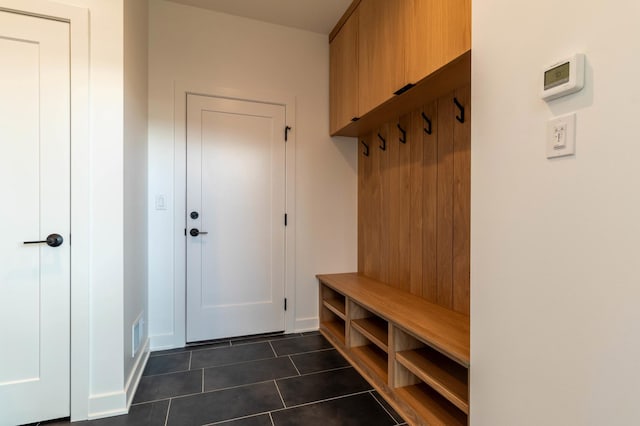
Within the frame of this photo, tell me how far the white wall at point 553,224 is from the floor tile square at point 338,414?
0.62m

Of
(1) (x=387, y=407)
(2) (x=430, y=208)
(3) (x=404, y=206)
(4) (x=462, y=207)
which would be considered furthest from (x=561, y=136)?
(1) (x=387, y=407)

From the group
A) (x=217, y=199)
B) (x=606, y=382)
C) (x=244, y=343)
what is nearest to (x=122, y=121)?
(x=217, y=199)

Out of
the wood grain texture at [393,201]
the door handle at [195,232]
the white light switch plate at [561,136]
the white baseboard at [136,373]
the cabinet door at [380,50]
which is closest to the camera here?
the white light switch plate at [561,136]

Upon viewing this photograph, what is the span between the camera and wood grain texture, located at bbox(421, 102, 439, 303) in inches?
81.6

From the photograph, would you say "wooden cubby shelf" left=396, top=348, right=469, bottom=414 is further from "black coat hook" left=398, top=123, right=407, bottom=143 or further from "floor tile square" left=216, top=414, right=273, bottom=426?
"black coat hook" left=398, top=123, right=407, bottom=143

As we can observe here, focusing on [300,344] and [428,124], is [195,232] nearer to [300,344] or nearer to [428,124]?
[300,344]

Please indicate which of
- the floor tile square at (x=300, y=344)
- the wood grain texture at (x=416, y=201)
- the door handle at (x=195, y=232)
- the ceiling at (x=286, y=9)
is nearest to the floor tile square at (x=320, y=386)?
the floor tile square at (x=300, y=344)

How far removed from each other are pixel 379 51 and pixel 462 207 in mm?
1187

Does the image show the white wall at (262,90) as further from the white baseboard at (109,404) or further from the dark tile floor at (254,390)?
the white baseboard at (109,404)

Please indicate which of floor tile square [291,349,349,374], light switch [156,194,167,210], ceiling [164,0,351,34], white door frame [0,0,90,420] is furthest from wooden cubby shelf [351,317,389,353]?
ceiling [164,0,351,34]

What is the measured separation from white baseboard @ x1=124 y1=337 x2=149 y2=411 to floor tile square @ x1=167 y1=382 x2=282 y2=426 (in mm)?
260

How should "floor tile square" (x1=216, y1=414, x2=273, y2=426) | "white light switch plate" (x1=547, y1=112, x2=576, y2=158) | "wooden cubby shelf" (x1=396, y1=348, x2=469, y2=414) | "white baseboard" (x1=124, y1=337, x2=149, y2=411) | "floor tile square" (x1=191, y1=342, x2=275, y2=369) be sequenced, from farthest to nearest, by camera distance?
"floor tile square" (x1=191, y1=342, x2=275, y2=369) < "white baseboard" (x1=124, y1=337, x2=149, y2=411) < "floor tile square" (x1=216, y1=414, x2=273, y2=426) < "wooden cubby shelf" (x1=396, y1=348, x2=469, y2=414) < "white light switch plate" (x1=547, y1=112, x2=576, y2=158)

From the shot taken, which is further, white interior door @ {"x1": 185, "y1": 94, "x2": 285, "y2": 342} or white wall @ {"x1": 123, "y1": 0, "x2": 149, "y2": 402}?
white interior door @ {"x1": 185, "y1": 94, "x2": 285, "y2": 342}

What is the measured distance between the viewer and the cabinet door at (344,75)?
250cm
